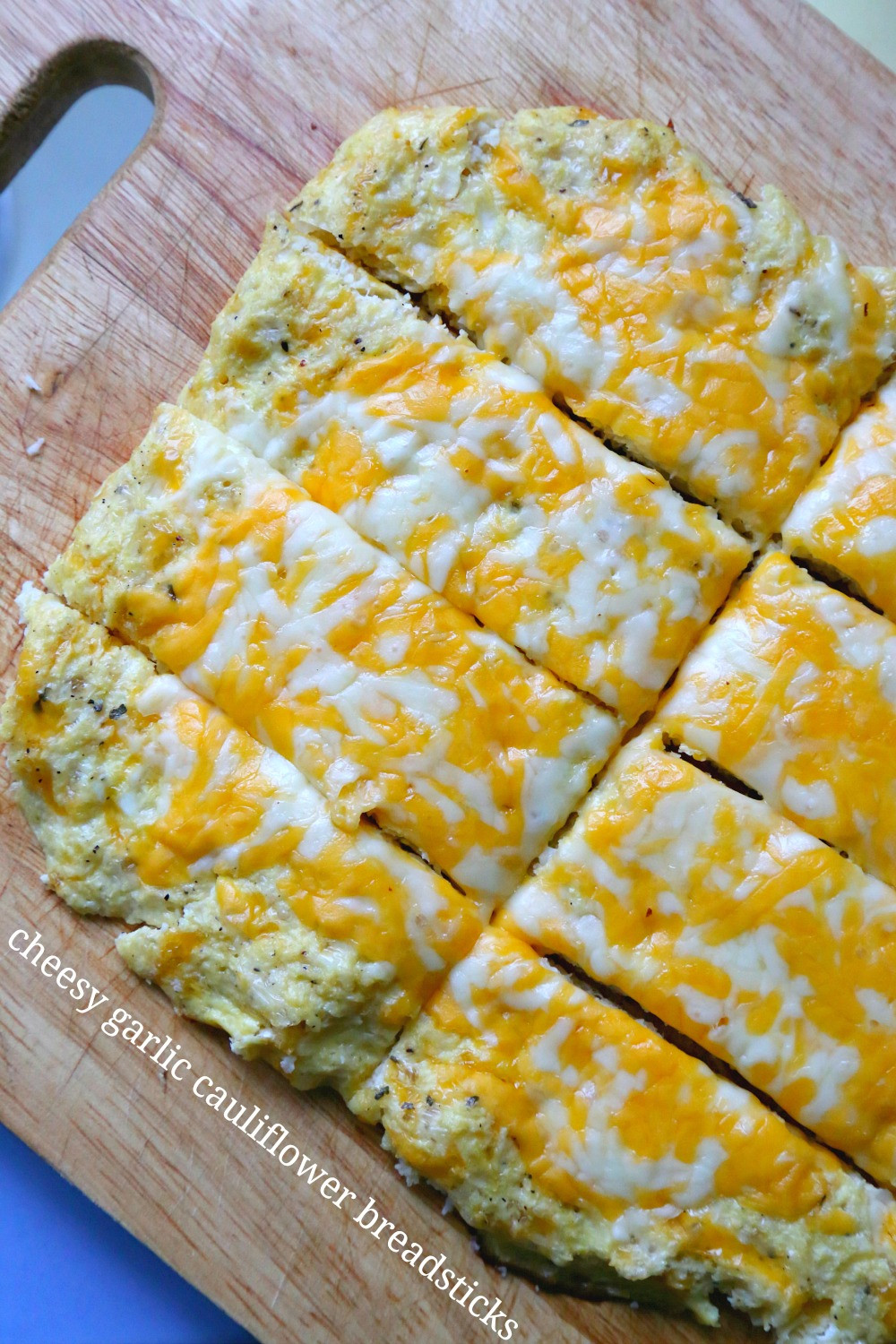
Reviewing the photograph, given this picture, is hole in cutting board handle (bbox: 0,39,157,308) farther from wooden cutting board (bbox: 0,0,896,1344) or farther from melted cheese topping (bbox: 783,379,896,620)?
melted cheese topping (bbox: 783,379,896,620)

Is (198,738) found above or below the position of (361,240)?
below

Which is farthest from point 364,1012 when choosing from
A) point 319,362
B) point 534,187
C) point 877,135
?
point 877,135

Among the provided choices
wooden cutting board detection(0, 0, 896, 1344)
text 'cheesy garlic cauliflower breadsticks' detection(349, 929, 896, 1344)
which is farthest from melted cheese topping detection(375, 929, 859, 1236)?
wooden cutting board detection(0, 0, 896, 1344)

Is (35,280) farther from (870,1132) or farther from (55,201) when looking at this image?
(870,1132)

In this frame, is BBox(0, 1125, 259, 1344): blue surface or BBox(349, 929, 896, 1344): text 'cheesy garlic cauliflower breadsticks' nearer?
BBox(349, 929, 896, 1344): text 'cheesy garlic cauliflower breadsticks'

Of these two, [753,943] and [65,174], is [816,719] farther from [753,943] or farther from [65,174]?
[65,174]

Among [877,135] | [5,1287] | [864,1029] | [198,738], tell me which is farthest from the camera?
[5,1287]

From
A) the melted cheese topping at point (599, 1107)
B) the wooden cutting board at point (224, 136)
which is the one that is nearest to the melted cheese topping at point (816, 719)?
the melted cheese topping at point (599, 1107)

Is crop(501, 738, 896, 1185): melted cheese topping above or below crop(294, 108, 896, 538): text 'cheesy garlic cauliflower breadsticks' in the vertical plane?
below
